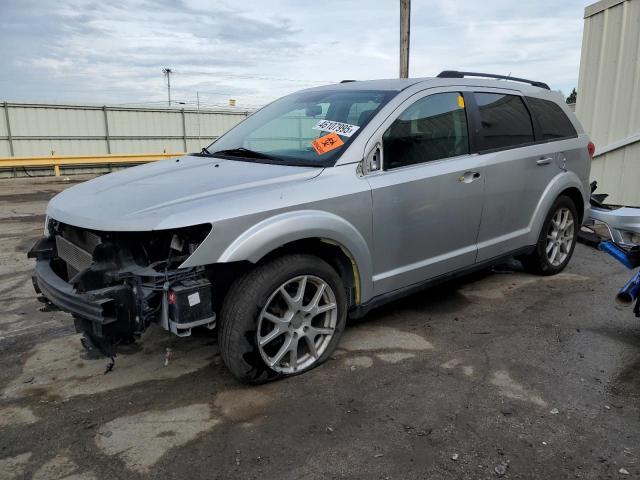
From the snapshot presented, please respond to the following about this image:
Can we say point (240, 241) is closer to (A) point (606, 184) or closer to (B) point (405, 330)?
(B) point (405, 330)

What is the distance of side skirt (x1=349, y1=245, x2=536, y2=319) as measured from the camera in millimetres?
3460

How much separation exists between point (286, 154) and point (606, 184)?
704cm

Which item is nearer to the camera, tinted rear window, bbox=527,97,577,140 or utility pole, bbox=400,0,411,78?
tinted rear window, bbox=527,97,577,140

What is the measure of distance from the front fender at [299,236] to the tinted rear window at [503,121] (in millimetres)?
1526

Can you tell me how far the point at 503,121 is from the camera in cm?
432

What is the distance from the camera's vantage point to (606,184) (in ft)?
28.0

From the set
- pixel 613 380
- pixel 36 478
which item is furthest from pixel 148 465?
pixel 613 380

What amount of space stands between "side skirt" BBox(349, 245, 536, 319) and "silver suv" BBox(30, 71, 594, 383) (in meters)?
0.01

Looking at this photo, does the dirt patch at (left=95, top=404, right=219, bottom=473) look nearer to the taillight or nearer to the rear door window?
the taillight

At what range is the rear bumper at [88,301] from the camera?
2.59 metres

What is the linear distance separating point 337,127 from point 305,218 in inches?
32.5

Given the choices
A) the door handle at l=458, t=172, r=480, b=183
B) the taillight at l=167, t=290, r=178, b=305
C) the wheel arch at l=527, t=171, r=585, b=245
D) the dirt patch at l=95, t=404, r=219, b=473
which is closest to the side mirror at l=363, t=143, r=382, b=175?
the door handle at l=458, t=172, r=480, b=183

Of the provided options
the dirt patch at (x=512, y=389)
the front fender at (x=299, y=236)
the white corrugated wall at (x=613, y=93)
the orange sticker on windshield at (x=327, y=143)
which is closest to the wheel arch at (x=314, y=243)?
the front fender at (x=299, y=236)

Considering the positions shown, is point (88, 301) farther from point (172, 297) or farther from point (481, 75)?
point (481, 75)
